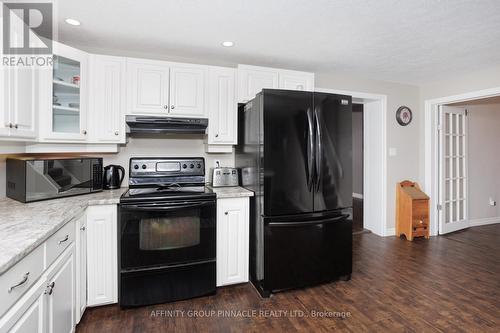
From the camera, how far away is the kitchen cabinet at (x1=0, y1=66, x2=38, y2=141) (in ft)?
5.14

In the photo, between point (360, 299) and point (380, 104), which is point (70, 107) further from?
point (380, 104)

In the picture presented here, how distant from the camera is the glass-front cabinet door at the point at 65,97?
→ 2.04m

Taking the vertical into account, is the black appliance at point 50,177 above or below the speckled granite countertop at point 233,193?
above

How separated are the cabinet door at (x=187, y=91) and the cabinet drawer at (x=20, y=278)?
5.24 feet

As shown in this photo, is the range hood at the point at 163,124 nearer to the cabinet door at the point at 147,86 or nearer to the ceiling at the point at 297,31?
the cabinet door at the point at 147,86

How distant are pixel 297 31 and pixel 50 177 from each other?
7.39 feet

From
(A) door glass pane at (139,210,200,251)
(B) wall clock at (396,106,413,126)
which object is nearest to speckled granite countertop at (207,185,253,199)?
(A) door glass pane at (139,210,200,251)

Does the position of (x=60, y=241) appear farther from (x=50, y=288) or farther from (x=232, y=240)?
(x=232, y=240)

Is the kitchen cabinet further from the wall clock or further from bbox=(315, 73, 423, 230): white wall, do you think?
the wall clock

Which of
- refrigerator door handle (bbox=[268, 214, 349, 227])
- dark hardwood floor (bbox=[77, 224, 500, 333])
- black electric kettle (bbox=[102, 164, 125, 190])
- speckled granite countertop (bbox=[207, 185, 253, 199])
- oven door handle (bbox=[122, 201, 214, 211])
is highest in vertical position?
black electric kettle (bbox=[102, 164, 125, 190])

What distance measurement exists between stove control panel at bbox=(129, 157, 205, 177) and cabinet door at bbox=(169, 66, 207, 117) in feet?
1.50

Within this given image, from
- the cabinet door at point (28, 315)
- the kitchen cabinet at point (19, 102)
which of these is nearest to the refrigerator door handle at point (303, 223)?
the cabinet door at point (28, 315)

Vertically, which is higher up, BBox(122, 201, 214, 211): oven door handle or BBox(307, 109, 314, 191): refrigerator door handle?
BBox(307, 109, 314, 191): refrigerator door handle

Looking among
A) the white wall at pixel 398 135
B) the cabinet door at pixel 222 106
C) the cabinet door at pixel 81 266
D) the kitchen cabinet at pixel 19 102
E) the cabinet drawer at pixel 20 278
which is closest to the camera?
the cabinet drawer at pixel 20 278
